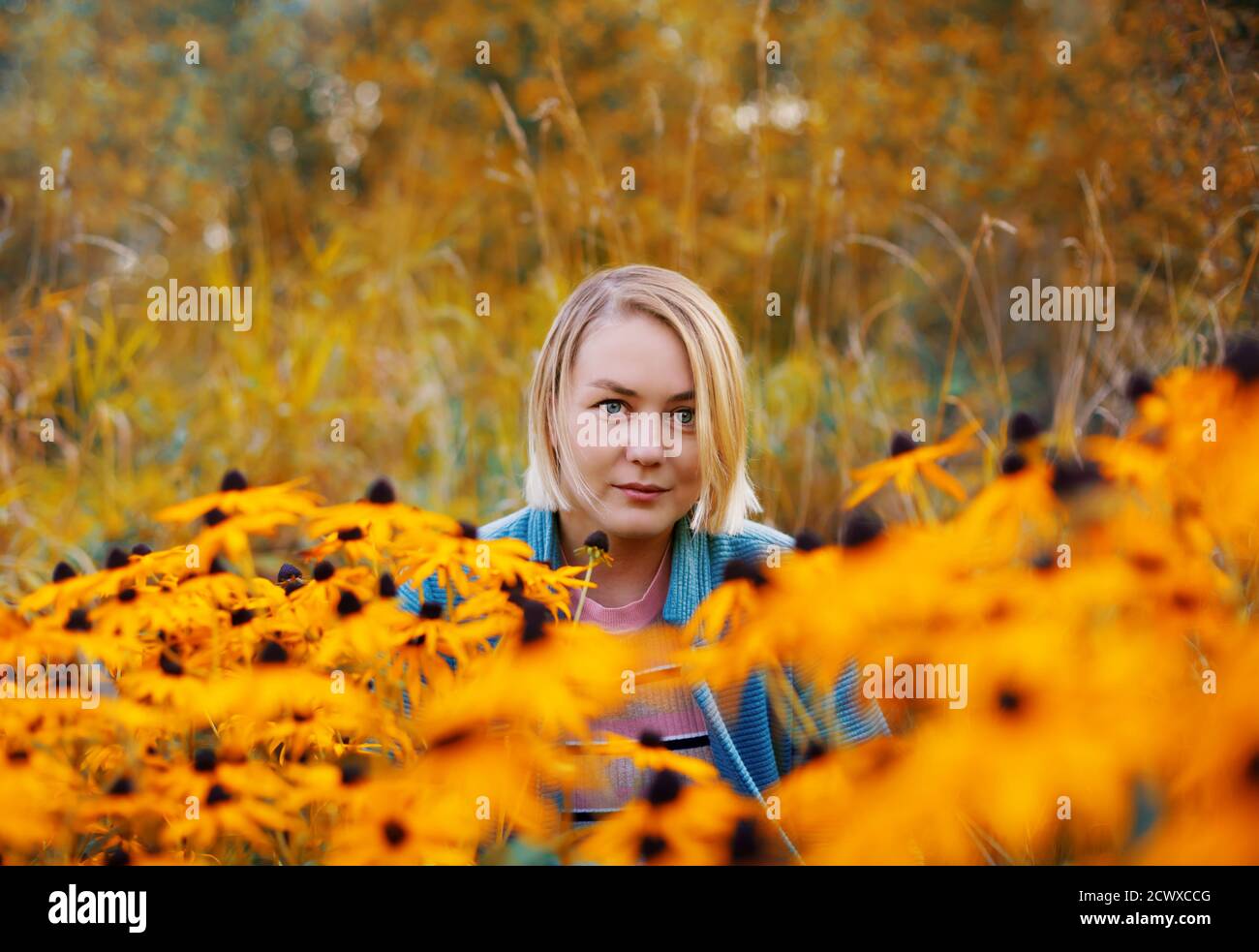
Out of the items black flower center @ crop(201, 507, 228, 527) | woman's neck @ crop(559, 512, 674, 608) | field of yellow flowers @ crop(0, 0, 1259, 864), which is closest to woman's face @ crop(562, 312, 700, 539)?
woman's neck @ crop(559, 512, 674, 608)

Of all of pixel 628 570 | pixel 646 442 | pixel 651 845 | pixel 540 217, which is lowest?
pixel 651 845

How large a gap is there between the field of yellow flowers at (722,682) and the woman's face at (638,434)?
8.4 inches

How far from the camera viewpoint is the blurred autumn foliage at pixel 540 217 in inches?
82.4

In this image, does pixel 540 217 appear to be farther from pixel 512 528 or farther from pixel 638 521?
pixel 638 521

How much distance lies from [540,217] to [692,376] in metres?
0.83

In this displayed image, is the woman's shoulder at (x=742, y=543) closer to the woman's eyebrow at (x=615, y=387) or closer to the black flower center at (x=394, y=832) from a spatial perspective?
the woman's eyebrow at (x=615, y=387)

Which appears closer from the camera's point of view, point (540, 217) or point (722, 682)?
point (722, 682)

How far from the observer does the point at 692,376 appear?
1.26 meters

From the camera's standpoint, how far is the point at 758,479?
2156 millimetres

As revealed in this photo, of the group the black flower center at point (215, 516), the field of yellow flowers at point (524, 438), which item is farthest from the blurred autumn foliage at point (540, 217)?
the black flower center at point (215, 516)


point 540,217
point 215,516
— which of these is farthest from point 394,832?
point 540,217

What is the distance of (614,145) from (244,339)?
199cm
